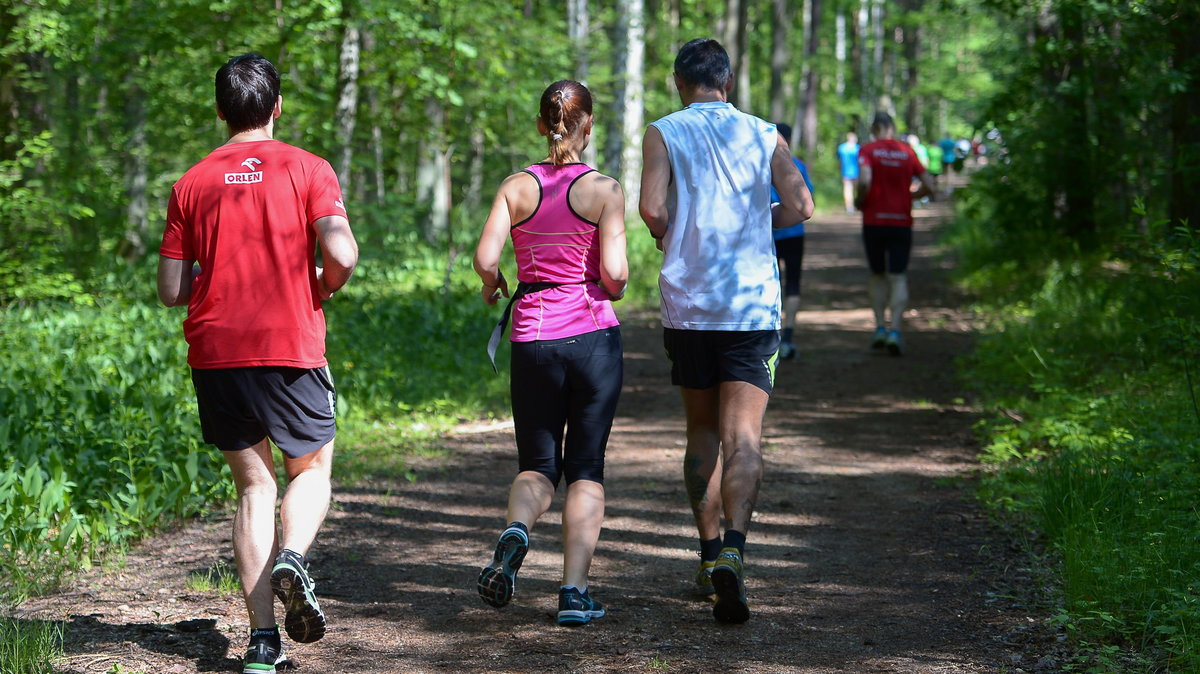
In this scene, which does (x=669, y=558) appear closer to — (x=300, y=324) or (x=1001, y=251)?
(x=300, y=324)

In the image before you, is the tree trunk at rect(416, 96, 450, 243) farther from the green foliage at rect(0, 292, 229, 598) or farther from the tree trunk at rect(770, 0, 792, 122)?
the tree trunk at rect(770, 0, 792, 122)

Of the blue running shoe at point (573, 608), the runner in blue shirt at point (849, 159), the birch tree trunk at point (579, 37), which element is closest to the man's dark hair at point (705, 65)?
the blue running shoe at point (573, 608)

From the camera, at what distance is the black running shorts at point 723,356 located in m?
4.53

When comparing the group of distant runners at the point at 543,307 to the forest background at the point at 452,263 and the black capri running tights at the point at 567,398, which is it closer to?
the black capri running tights at the point at 567,398

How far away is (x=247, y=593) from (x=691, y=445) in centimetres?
192

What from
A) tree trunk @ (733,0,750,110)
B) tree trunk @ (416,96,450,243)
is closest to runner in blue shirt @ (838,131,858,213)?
tree trunk @ (733,0,750,110)

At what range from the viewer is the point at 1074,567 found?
4.65 m

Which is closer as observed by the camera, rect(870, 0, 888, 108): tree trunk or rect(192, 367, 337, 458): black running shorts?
rect(192, 367, 337, 458): black running shorts

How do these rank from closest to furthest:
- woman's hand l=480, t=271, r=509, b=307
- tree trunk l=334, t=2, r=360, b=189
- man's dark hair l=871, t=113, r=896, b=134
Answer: woman's hand l=480, t=271, r=509, b=307 < man's dark hair l=871, t=113, r=896, b=134 < tree trunk l=334, t=2, r=360, b=189

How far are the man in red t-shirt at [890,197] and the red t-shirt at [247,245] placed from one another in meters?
7.45

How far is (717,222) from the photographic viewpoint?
4.52 m

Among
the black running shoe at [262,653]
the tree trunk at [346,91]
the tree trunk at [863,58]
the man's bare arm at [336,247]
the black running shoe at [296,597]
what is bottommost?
the black running shoe at [262,653]

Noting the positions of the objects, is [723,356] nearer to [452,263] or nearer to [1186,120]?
[1186,120]

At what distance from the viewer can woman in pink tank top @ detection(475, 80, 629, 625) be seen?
432 centimetres
